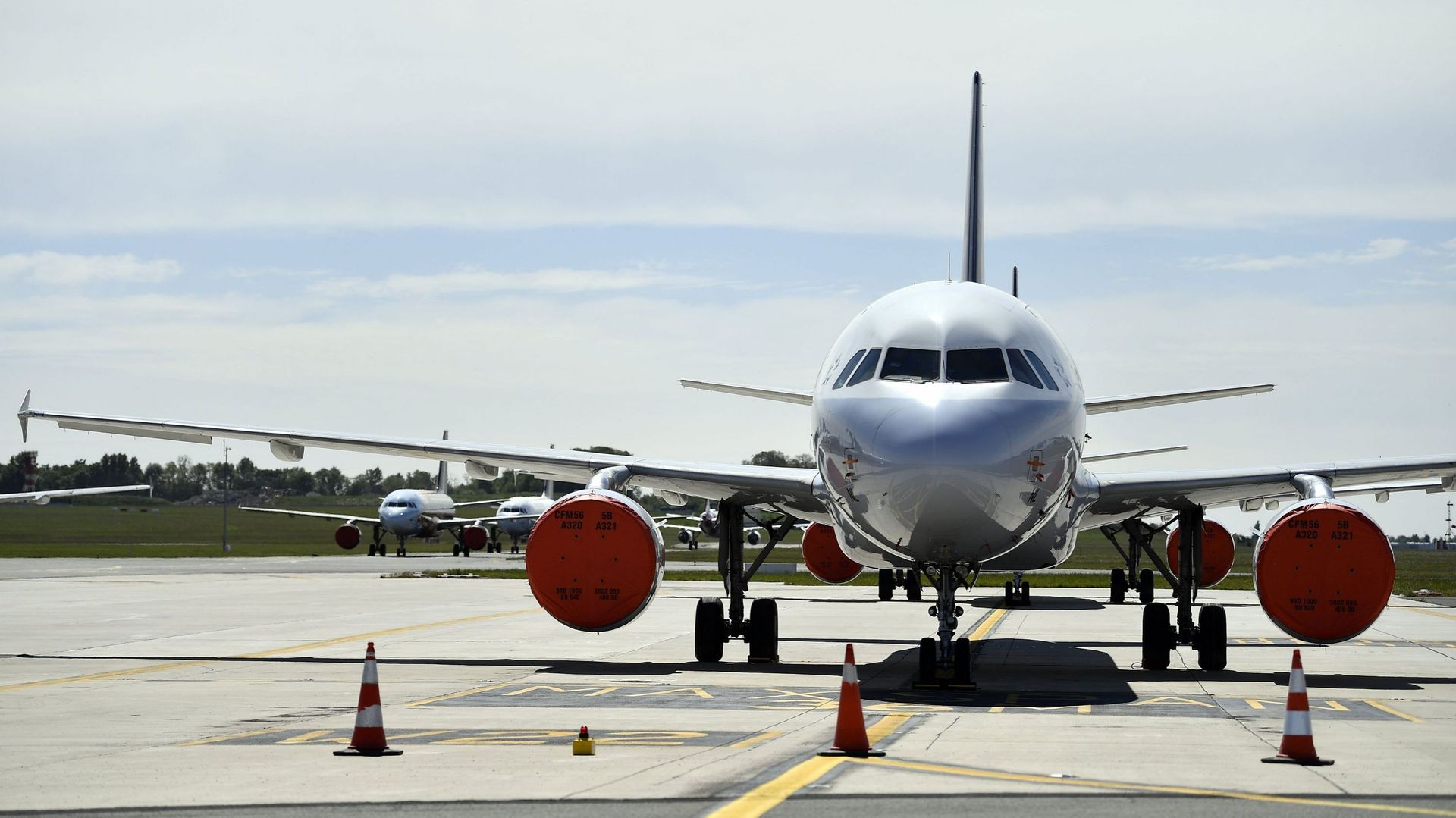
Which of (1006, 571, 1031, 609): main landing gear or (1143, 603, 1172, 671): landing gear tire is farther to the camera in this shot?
(1006, 571, 1031, 609): main landing gear

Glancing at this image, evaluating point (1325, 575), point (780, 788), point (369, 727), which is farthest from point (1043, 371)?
point (369, 727)

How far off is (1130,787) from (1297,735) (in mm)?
1953

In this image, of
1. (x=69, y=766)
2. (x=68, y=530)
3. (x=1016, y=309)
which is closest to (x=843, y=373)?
(x=1016, y=309)

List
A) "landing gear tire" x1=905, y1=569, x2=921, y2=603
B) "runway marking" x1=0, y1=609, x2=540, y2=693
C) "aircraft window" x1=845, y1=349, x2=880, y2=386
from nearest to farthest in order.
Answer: "aircraft window" x1=845, y1=349, x2=880, y2=386, "runway marking" x1=0, y1=609, x2=540, y2=693, "landing gear tire" x1=905, y1=569, x2=921, y2=603

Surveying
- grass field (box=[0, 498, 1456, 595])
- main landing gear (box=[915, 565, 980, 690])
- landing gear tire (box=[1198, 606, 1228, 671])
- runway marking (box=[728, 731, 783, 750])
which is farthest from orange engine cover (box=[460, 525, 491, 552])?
runway marking (box=[728, 731, 783, 750])

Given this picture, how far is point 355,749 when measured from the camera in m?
10.7

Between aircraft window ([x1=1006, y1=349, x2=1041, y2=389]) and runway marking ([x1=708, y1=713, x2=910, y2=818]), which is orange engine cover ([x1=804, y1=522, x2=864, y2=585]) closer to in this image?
aircraft window ([x1=1006, y1=349, x2=1041, y2=389])

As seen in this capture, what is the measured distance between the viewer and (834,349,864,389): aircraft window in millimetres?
15922

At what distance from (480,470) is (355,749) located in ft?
36.4

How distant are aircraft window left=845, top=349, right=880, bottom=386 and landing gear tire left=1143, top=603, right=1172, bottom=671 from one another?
18.4 ft

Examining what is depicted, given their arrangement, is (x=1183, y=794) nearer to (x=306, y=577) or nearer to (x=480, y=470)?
(x=480, y=470)

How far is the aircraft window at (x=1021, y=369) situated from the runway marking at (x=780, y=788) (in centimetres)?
491

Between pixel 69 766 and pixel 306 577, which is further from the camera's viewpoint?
pixel 306 577

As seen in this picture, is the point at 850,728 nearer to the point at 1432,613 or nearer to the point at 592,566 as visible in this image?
the point at 592,566
